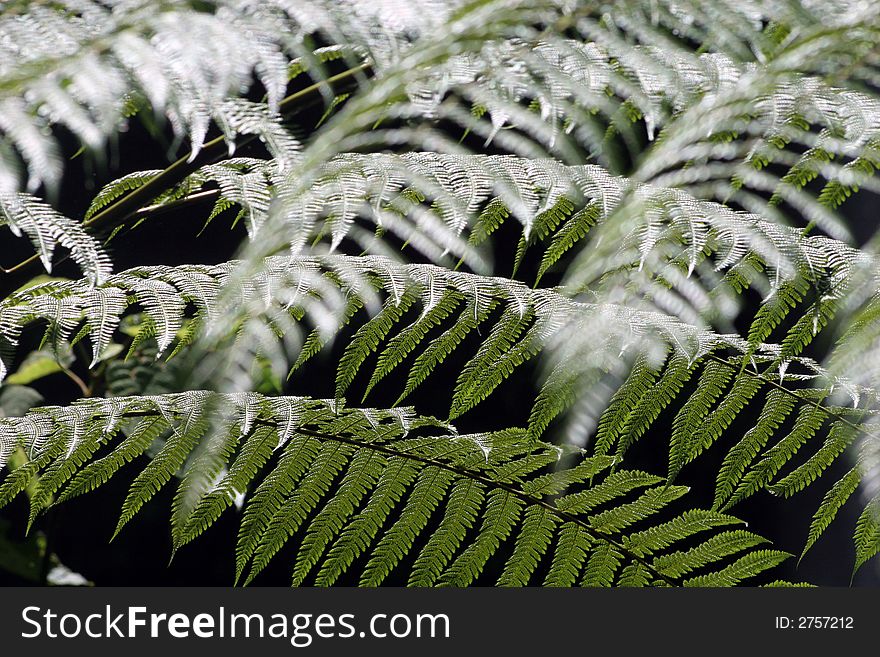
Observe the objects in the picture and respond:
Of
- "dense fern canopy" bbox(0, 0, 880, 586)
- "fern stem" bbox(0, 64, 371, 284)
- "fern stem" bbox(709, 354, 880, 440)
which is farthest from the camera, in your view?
"fern stem" bbox(709, 354, 880, 440)

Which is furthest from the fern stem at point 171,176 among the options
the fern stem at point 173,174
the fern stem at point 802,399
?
the fern stem at point 802,399

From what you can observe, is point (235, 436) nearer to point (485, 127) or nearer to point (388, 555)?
point (388, 555)

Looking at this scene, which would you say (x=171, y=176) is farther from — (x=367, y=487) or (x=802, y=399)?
(x=802, y=399)

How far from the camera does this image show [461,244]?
1.36ft

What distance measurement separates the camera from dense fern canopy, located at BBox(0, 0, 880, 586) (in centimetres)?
33

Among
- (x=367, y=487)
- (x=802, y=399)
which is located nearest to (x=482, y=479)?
(x=367, y=487)

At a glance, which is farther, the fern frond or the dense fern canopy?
the fern frond

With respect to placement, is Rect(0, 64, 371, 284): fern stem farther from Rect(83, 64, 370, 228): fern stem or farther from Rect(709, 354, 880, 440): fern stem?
Rect(709, 354, 880, 440): fern stem

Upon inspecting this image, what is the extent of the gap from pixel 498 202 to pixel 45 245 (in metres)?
0.33

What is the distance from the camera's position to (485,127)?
16.3 inches

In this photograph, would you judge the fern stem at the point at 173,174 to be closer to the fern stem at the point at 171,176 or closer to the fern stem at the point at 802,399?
the fern stem at the point at 171,176

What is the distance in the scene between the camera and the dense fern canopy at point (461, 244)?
1.08 feet

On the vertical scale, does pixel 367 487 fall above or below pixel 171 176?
below

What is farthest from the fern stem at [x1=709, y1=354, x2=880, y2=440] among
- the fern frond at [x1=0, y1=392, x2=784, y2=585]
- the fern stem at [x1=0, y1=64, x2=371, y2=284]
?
the fern stem at [x1=0, y1=64, x2=371, y2=284]
